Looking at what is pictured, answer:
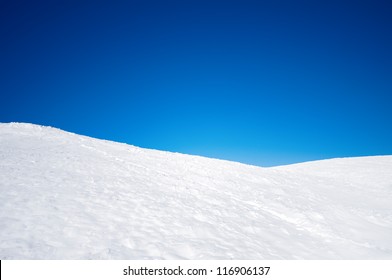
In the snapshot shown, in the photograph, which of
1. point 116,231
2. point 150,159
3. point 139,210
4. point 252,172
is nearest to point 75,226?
point 116,231

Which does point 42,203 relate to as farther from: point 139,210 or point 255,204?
point 255,204

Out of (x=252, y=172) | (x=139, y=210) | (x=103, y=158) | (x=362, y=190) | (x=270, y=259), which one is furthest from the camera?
(x=252, y=172)

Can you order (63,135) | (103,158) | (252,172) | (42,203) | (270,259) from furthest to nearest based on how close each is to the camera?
(63,135)
(252,172)
(103,158)
(42,203)
(270,259)

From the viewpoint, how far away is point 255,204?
32.0ft

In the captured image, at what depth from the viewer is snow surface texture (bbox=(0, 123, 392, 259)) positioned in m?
5.64

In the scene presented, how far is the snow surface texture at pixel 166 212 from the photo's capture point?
222 inches

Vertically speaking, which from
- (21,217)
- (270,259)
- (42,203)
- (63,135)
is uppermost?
(63,135)

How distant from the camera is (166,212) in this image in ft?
25.5

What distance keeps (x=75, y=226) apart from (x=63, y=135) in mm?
13166

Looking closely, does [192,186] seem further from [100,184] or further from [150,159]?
[150,159]

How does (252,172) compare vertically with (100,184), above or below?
above

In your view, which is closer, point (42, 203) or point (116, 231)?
point (116, 231)

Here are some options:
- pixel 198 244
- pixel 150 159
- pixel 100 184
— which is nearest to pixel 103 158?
pixel 150 159

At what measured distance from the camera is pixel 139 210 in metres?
7.67
